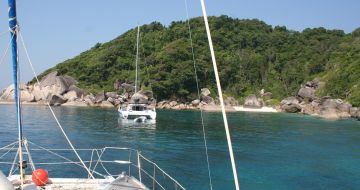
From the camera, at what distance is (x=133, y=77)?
4587 inches

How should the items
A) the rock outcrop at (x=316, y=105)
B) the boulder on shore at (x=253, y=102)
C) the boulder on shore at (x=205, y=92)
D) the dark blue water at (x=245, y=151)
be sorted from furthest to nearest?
the boulder on shore at (x=205, y=92)
the boulder on shore at (x=253, y=102)
the rock outcrop at (x=316, y=105)
the dark blue water at (x=245, y=151)

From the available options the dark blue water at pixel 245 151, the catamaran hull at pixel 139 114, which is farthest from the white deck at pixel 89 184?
the catamaran hull at pixel 139 114

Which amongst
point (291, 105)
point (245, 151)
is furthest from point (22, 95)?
point (245, 151)

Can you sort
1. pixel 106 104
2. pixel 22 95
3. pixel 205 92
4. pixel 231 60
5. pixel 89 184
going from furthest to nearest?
pixel 231 60 < pixel 22 95 < pixel 205 92 < pixel 106 104 < pixel 89 184

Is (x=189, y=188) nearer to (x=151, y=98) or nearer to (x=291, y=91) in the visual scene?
(x=151, y=98)

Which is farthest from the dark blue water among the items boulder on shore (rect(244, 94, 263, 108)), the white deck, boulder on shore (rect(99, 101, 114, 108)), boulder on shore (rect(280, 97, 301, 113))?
boulder on shore (rect(99, 101, 114, 108))

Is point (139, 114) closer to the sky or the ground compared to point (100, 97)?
closer to the ground

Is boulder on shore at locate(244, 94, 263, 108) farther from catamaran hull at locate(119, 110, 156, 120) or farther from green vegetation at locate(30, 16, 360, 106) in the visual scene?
catamaran hull at locate(119, 110, 156, 120)

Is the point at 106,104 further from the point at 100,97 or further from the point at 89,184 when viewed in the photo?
the point at 89,184

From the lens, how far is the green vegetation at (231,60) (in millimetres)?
109625

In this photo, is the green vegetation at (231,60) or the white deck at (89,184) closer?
the white deck at (89,184)

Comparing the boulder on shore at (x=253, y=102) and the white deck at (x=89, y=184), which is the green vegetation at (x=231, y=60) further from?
the white deck at (x=89, y=184)

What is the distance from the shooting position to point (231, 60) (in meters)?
124

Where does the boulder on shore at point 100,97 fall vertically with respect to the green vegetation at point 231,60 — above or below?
below
